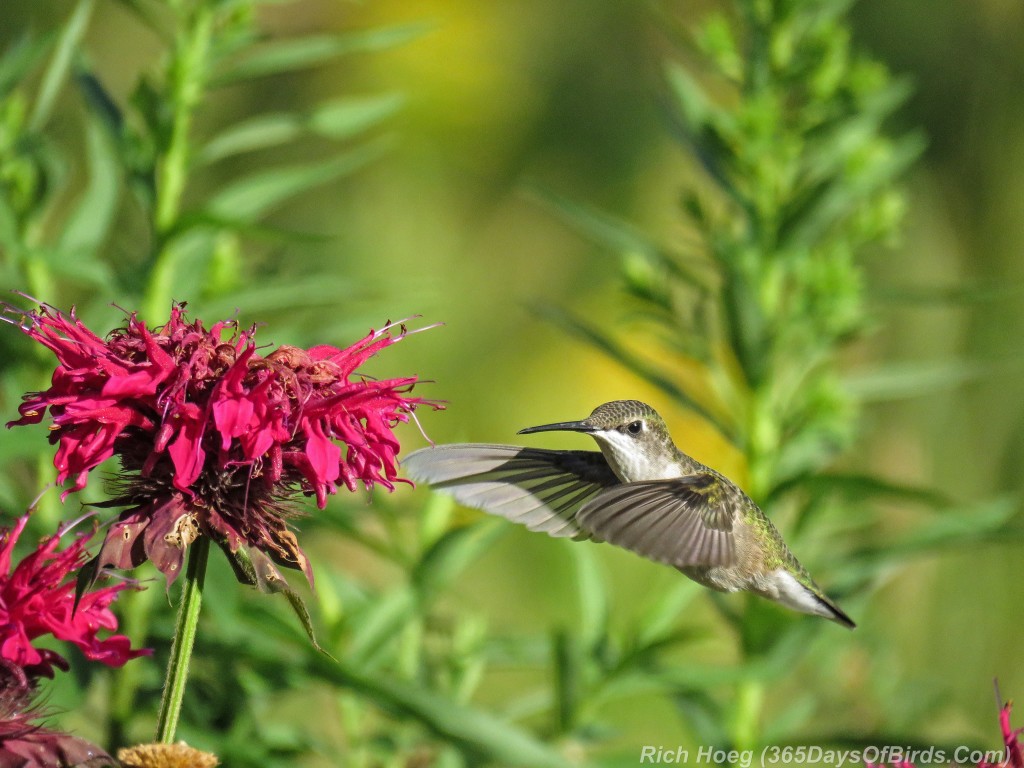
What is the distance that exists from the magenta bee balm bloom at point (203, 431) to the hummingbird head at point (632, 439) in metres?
0.42

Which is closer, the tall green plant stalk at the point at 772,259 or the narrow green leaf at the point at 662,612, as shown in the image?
the narrow green leaf at the point at 662,612

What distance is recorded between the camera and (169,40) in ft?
6.95

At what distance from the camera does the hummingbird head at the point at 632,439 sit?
1615 mm

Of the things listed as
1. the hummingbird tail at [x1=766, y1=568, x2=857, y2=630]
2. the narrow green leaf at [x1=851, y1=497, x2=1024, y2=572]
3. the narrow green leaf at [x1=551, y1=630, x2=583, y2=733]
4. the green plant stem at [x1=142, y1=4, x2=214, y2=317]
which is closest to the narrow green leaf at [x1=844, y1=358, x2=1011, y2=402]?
the narrow green leaf at [x1=851, y1=497, x2=1024, y2=572]

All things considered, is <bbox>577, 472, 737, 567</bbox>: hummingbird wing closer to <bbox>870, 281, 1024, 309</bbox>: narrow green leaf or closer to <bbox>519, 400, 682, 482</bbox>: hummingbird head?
<bbox>519, 400, 682, 482</bbox>: hummingbird head

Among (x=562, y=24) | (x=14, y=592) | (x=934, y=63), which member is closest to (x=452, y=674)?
(x=14, y=592)

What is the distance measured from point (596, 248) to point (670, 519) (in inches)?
118

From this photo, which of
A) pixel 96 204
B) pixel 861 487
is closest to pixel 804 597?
pixel 861 487

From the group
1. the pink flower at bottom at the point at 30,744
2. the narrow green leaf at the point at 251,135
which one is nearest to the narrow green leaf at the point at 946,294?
the narrow green leaf at the point at 251,135

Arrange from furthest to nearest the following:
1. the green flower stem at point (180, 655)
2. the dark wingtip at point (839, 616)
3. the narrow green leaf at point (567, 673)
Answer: the narrow green leaf at point (567, 673) < the dark wingtip at point (839, 616) < the green flower stem at point (180, 655)

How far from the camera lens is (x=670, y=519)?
1.54 metres

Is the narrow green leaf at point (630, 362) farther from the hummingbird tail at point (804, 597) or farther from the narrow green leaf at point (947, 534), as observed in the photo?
the hummingbird tail at point (804, 597)

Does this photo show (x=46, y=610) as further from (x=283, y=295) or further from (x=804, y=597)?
(x=804, y=597)

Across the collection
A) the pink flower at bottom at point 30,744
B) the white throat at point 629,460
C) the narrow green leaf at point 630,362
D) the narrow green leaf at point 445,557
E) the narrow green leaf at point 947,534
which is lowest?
the pink flower at bottom at point 30,744
